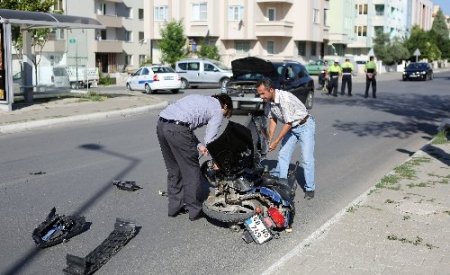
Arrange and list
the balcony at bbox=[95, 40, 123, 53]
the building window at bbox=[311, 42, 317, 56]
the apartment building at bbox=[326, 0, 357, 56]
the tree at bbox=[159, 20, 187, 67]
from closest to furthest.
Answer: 1. the tree at bbox=[159, 20, 187, 67]
2. the balcony at bbox=[95, 40, 123, 53]
3. the building window at bbox=[311, 42, 317, 56]
4. the apartment building at bbox=[326, 0, 357, 56]

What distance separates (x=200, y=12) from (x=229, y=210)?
57559 mm

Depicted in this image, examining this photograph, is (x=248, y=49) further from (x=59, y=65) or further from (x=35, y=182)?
(x=35, y=182)

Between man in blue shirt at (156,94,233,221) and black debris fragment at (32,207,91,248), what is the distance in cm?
122

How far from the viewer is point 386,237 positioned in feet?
19.5

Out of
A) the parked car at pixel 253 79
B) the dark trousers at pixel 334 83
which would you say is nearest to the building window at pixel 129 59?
the dark trousers at pixel 334 83

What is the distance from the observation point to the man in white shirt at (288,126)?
7.37 m

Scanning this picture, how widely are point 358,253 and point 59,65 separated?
20.4m

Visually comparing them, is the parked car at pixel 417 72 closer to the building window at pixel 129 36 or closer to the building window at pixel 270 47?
the building window at pixel 270 47

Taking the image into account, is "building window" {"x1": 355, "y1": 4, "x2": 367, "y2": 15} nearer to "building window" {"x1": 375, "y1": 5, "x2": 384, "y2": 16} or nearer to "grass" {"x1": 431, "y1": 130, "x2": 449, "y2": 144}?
"building window" {"x1": 375, "y1": 5, "x2": 384, "y2": 16}

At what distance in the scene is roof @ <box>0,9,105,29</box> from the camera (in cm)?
1730

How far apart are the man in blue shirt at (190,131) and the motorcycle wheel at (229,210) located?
22cm

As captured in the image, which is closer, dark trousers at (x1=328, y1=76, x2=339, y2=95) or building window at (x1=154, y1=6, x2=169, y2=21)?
dark trousers at (x1=328, y1=76, x2=339, y2=95)

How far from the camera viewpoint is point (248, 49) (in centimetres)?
6194

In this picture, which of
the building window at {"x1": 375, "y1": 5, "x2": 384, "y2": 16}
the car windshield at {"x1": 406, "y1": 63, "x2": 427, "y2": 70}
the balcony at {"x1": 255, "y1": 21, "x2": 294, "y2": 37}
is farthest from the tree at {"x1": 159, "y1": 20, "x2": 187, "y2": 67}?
the building window at {"x1": 375, "y1": 5, "x2": 384, "y2": 16}
